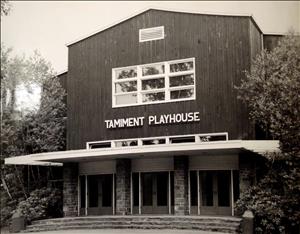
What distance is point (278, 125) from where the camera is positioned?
1174 centimetres

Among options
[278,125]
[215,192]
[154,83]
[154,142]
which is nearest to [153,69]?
→ [154,83]

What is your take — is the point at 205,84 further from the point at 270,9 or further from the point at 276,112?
the point at 270,9

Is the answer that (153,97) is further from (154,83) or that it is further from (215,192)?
(215,192)

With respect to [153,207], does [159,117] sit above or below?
above

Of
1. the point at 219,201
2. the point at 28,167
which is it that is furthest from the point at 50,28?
the point at 28,167

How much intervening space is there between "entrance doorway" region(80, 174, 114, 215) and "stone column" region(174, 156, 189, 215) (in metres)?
2.24

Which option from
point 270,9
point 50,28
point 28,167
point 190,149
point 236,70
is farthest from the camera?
point 28,167

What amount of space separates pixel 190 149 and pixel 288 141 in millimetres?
2572

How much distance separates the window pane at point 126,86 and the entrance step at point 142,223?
3623 millimetres

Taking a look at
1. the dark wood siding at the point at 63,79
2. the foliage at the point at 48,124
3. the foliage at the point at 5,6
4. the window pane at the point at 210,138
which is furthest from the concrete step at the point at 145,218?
the foliage at the point at 5,6

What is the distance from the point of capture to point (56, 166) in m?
17.6

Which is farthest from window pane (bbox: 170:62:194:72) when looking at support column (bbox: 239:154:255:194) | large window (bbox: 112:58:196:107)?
support column (bbox: 239:154:255:194)

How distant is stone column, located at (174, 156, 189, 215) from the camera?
563 inches

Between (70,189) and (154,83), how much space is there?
4.00 metres
